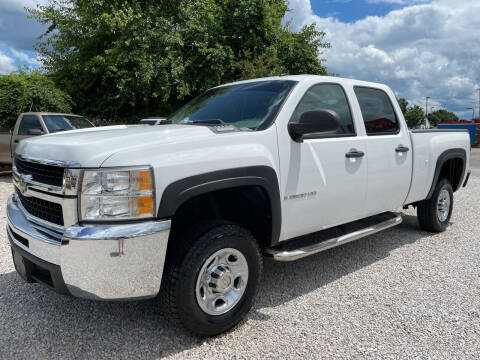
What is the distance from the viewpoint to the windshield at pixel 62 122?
932 cm

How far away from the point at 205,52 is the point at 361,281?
35.6 feet

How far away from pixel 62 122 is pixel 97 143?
324 inches

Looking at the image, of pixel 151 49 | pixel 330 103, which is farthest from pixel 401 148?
pixel 151 49

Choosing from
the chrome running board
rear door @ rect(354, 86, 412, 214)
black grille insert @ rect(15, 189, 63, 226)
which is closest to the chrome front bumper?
black grille insert @ rect(15, 189, 63, 226)

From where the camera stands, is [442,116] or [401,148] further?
[442,116]

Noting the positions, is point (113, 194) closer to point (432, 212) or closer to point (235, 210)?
point (235, 210)

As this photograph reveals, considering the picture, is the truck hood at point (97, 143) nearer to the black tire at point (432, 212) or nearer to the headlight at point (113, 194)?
the headlight at point (113, 194)

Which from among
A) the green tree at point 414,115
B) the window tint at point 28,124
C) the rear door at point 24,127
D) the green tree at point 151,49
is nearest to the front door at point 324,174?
the window tint at point 28,124

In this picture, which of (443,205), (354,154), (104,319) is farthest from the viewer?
(443,205)

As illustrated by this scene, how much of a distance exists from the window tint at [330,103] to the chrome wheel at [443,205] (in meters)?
2.44

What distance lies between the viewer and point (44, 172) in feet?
8.08

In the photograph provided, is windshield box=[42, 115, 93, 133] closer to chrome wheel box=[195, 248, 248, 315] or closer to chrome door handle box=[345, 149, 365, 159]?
chrome door handle box=[345, 149, 365, 159]

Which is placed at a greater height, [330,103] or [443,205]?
[330,103]

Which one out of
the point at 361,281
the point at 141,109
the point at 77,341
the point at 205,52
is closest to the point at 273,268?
the point at 361,281
